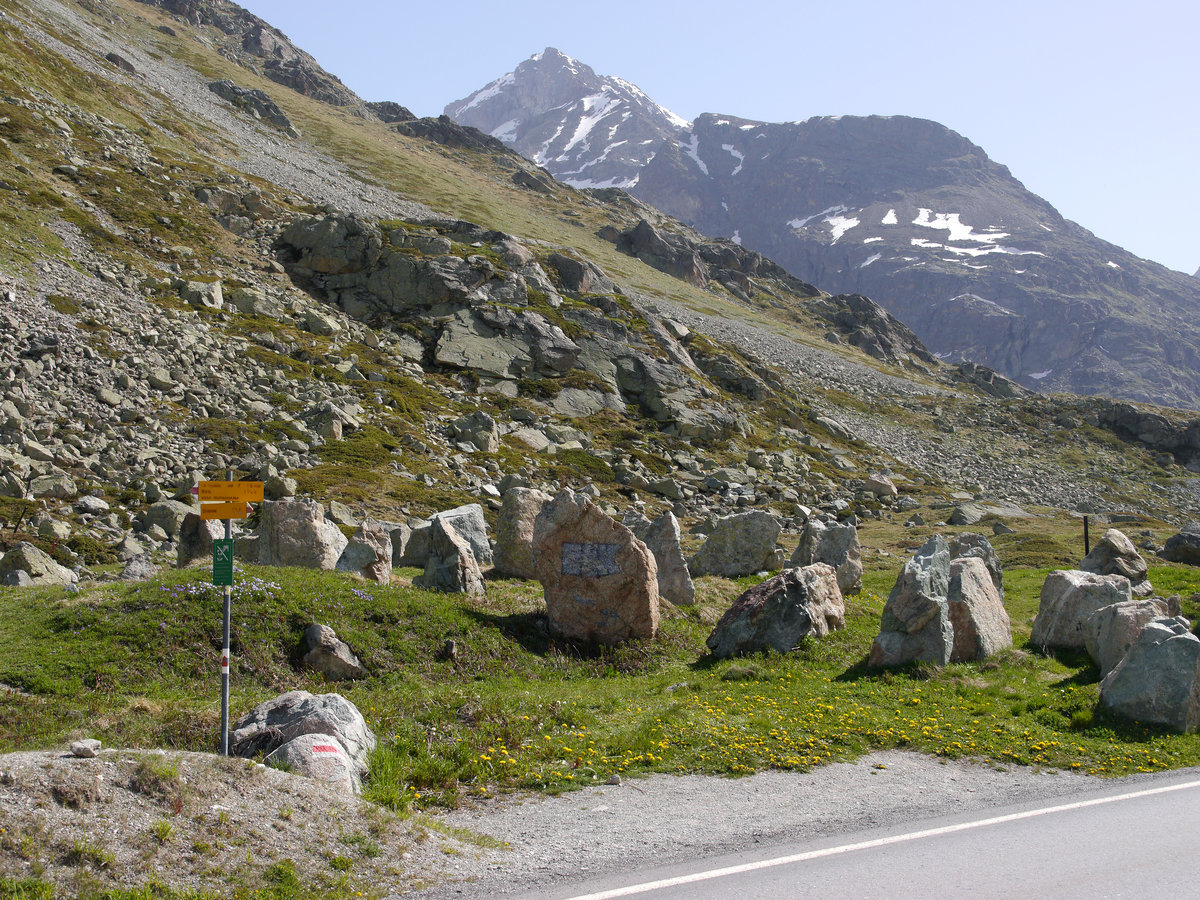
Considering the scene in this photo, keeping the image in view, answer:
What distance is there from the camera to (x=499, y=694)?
14.5m

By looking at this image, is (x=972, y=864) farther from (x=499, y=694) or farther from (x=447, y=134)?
(x=447, y=134)

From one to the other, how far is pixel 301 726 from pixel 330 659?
14.7 ft

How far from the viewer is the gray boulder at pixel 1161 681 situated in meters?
14.0

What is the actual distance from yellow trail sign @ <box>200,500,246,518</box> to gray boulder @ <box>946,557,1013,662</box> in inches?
655

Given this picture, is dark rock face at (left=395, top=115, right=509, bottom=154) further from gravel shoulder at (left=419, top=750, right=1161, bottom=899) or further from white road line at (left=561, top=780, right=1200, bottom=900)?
white road line at (left=561, top=780, right=1200, bottom=900)

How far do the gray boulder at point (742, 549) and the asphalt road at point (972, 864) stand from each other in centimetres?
1837

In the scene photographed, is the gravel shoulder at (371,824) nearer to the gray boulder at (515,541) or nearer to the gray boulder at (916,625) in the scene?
the gray boulder at (916,625)

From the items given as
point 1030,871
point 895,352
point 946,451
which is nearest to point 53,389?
point 1030,871

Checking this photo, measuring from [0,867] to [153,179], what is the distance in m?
66.3

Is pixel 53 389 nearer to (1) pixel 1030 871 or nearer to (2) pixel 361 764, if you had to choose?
(2) pixel 361 764

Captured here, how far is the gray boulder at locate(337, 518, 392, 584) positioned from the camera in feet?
66.4

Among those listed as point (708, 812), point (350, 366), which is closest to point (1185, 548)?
point (708, 812)

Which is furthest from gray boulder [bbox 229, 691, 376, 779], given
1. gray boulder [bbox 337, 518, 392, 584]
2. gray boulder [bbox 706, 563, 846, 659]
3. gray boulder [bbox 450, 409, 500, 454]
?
gray boulder [bbox 450, 409, 500, 454]

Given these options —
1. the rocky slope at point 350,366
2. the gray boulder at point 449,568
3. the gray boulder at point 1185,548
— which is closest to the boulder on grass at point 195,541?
the rocky slope at point 350,366
